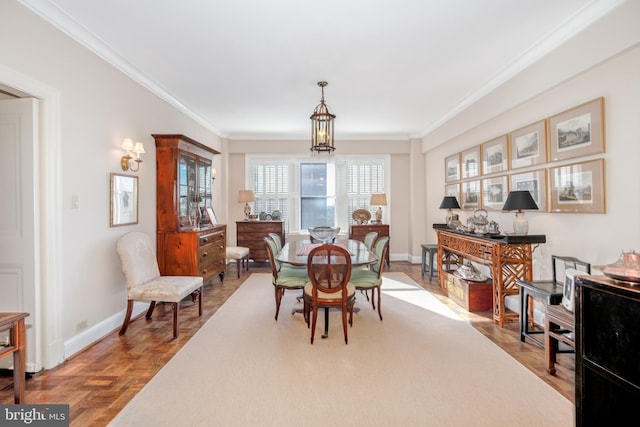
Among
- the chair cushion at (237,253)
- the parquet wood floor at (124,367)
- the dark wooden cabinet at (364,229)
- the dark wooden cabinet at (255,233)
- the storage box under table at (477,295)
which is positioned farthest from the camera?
the dark wooden cabinet at (364,229)

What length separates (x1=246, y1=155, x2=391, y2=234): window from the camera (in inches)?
277

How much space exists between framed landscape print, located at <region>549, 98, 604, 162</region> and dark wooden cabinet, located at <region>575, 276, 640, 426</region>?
1.79 meters

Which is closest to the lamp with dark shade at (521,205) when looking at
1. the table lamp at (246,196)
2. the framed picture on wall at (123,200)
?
the framed picture on wall at (123,200)

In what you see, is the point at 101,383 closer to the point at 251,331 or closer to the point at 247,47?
the point at 251,331

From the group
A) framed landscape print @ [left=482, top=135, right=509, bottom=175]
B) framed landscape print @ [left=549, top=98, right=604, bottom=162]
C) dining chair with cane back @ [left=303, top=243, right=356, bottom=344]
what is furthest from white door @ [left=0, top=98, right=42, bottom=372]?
framed landscape print @ [left=482, top=135, right=509, bottom=175]

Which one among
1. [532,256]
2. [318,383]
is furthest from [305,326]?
[532,256]

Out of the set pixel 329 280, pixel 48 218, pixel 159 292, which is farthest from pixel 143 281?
pixel 329 280

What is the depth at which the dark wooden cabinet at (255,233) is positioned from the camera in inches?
249

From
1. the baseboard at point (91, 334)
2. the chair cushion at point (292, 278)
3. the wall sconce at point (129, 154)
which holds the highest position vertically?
the wall sconce at point (129, 154)

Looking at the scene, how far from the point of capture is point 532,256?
3.50 metres

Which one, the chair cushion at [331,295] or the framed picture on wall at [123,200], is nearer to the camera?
the chair cushion at [331,295]

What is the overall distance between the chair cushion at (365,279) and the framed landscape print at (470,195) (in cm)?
218

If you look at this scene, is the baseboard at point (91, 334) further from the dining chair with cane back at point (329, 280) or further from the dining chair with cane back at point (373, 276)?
the dining chair with cane back at point (373, 276)

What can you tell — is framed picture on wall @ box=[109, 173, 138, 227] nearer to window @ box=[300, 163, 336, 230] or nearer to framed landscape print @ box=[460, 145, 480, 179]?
window @ box=[300, 163, 336, 230]
